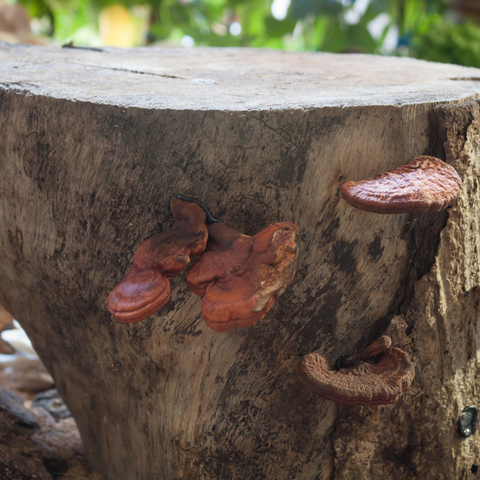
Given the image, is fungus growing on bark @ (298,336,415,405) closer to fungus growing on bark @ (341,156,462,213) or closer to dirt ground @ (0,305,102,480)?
fungus growing on bark @ (341,156,462,213)

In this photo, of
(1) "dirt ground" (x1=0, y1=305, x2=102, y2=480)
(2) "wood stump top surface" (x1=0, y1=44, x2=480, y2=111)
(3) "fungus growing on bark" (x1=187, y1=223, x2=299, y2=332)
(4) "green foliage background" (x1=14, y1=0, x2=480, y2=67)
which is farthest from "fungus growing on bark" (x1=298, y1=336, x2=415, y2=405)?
(4) "green foliage background" (x1=14, y1=0, x2=480, y2=67)

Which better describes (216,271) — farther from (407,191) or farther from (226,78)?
(226,78)

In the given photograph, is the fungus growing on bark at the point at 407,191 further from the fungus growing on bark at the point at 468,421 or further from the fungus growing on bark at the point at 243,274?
the fungus growing on bark at the point at 468,421

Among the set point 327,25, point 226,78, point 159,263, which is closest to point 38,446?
point 159,263

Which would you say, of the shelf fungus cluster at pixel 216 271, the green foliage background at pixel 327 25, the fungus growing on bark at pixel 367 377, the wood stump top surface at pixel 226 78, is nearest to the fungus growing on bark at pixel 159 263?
the shelf fungus cluster at pixel 216 271

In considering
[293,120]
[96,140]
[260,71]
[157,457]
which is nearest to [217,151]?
[293,120]

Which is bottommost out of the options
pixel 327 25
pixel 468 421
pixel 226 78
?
pixel 468 421

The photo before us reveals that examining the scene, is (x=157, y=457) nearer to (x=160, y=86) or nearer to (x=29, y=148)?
(x=29, y=148)
